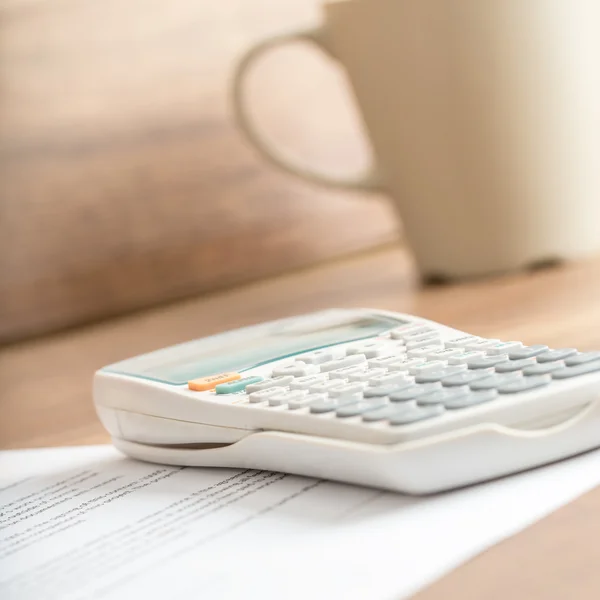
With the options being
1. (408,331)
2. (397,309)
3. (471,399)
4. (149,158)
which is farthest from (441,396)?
(149,158)

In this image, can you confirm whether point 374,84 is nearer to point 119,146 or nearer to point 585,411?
point 119,146

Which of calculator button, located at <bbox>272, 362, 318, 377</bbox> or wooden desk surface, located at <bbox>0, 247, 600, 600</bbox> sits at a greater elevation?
calculator button, located at <bbox>272, 362, 318, 377</bbox>

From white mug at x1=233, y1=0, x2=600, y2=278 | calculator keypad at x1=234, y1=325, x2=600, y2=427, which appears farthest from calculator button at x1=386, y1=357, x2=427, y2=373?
white mug at x1=233, y1=0, x2=600, y2=278

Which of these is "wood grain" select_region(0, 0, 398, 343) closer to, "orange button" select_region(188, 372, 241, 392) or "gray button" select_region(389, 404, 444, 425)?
"orange button" select_region(188, 372, 241, 392)

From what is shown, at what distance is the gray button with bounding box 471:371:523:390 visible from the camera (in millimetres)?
308

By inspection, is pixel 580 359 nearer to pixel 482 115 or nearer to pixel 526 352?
pixel 526 352

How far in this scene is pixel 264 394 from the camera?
13.8 inches

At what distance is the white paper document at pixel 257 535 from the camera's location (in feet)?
0.84

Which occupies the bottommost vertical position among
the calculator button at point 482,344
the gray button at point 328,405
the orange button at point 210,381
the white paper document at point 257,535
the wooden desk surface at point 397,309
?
the wooden desk surface at point 397,309

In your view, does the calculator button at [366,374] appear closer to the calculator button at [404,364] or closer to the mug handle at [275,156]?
the calculator button at [404,364]

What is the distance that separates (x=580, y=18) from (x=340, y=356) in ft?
1.19

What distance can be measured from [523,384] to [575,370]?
0.06 feet

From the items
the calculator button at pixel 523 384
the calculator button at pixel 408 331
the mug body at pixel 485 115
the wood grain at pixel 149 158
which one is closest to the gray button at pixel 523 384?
the calculator button at pixel 523 384

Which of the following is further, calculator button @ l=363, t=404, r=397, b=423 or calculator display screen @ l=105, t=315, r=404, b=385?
calculator display screen @ l=105, t=315, r=404, b=385
